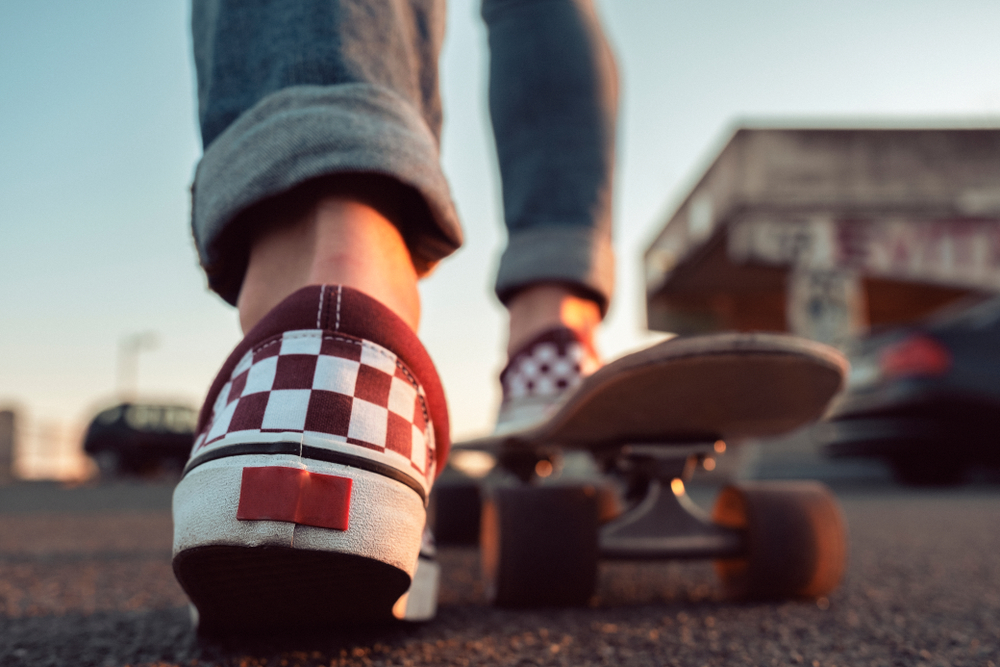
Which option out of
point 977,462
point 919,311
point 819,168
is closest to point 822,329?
point 819,168

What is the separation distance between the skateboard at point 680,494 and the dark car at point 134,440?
1071 centimetres

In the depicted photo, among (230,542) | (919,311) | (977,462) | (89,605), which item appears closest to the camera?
(230,542)

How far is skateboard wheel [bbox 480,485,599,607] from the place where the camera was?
92 centimetres

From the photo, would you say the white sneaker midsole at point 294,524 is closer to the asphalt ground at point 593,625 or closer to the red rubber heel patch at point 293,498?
the red rubber heel patch at point 293,498

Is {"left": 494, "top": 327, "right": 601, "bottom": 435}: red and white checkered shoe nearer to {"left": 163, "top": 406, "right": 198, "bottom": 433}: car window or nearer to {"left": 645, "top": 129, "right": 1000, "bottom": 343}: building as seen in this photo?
{"left": 645, "top": 129, "right": 1000, "bottom": 343}: building

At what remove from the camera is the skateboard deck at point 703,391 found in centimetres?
85

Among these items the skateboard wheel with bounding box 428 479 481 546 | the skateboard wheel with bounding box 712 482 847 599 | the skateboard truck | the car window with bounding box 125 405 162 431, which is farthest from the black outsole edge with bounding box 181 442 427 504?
the car window with bounding box 125 405 162 431

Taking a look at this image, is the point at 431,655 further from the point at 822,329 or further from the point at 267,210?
the point at 822,329

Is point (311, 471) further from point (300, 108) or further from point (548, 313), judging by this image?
point (548, 313)

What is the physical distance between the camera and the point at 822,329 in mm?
8680

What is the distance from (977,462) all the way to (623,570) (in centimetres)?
464

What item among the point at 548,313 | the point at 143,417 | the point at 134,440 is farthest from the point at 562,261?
the point at 143,417

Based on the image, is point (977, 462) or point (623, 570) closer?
point (623, 570)

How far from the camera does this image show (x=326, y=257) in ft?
2.28
